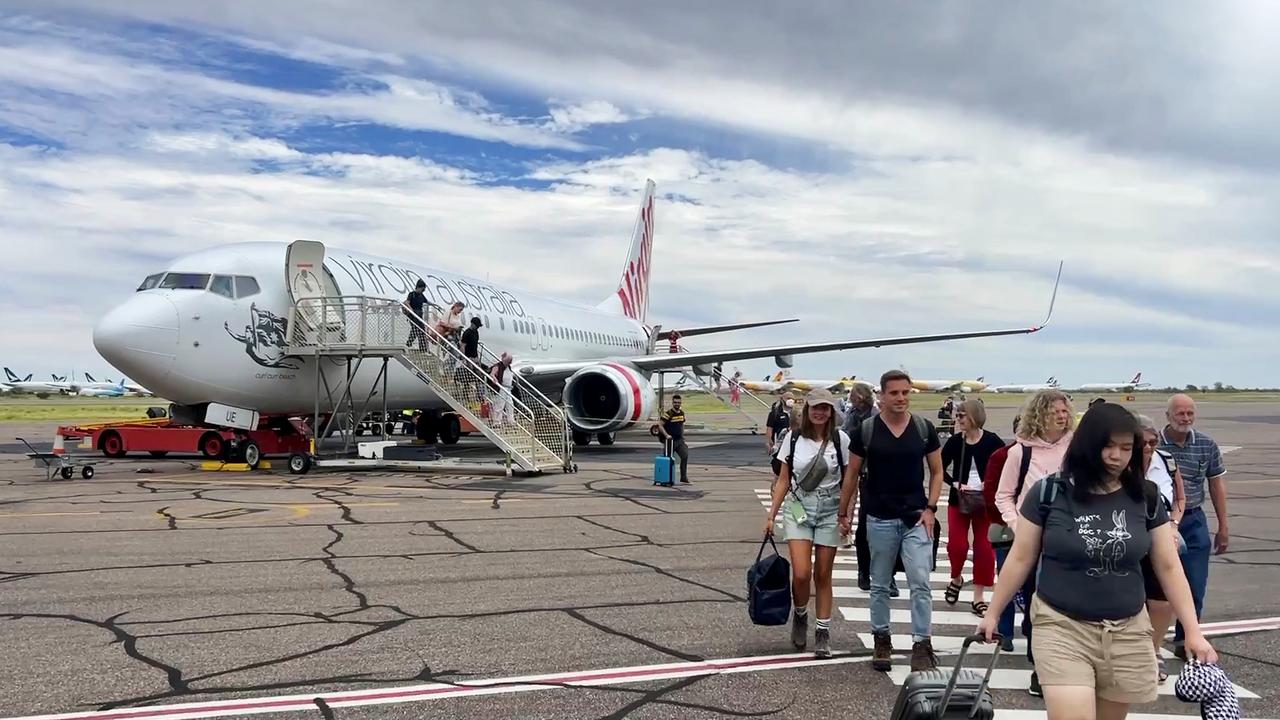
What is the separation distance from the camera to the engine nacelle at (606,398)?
22.7 meters

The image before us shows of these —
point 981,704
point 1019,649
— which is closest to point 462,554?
point 1019,649

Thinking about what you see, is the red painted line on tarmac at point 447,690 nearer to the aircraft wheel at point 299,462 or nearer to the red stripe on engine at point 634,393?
the aircraft wheel at point 299,462

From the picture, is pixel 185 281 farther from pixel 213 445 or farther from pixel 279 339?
pixel 213 445

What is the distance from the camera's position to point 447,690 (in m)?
5.21

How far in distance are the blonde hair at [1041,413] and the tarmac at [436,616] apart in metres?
1.41

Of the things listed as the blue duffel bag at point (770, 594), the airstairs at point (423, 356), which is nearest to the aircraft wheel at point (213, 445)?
the airstairs at point (423, 356)

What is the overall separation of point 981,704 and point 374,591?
5088 mm

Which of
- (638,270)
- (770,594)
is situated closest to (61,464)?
(770,594)

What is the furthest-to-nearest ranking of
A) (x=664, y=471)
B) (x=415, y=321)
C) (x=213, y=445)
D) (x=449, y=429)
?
(x=449, y=429) < (x=213, y=445) < (x=415, y=321) < (x=664, y=471)

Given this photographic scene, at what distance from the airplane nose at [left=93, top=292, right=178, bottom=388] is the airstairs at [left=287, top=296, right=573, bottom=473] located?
7.81 ft

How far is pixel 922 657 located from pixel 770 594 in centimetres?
93

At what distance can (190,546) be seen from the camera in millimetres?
9680

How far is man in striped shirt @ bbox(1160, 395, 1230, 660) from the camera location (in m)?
6.26

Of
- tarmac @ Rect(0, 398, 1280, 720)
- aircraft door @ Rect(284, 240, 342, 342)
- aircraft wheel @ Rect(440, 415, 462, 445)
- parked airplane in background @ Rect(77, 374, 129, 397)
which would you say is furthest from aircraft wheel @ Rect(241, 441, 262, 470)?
parked airplane in background @ Rect(77, 374, 129, 397)
